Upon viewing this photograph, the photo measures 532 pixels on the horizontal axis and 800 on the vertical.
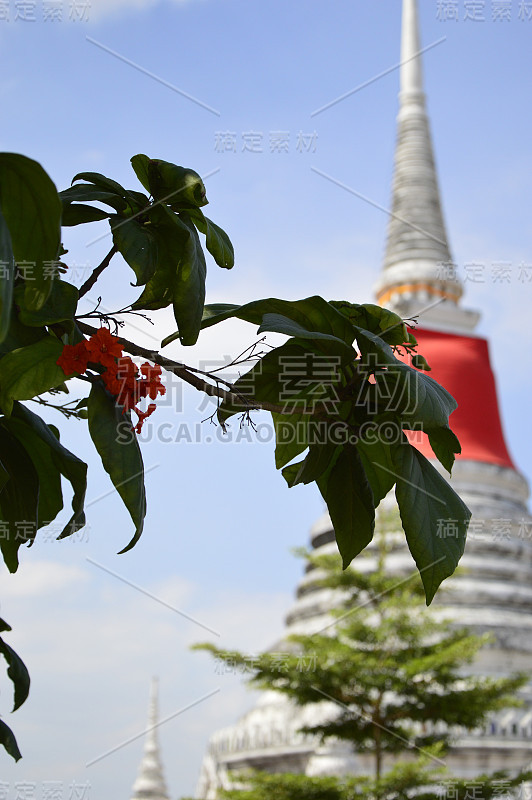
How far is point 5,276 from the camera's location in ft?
2.43

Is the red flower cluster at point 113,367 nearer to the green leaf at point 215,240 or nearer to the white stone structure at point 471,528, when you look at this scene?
the green leaf at point 215,240

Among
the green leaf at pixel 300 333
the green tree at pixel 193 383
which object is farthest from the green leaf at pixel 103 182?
the green leaf at pixel 300 333

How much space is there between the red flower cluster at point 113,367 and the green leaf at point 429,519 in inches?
11.7

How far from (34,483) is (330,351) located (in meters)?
0.41

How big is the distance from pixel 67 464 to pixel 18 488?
77mm

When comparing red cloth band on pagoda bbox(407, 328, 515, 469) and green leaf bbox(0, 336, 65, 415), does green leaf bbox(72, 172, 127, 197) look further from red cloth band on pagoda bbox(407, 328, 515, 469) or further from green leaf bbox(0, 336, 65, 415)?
red cloth band on pagoda bbox(407, 328, 515, 469)

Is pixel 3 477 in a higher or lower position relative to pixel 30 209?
lower

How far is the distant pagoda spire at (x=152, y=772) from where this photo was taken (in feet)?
39.5

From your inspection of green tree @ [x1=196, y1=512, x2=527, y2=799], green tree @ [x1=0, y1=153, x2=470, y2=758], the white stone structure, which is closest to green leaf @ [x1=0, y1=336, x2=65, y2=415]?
green tree @ [x1=0, y1=153, x2=470, y2=758]

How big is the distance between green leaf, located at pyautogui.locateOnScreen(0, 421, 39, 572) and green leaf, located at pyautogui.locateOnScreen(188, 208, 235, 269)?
34 cm

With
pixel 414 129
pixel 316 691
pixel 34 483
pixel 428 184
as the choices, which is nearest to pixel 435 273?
pixel 428 184

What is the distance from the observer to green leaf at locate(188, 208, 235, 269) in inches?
→ 46.3

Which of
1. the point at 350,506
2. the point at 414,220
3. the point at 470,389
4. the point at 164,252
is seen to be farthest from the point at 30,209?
the point at 414,220

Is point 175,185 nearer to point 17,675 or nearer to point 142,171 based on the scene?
point 142,171
